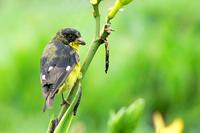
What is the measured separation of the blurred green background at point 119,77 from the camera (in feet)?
16.1

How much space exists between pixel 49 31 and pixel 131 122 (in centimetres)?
478

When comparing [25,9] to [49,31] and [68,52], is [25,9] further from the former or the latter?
[68,52]

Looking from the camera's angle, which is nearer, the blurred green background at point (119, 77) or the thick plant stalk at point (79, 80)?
the thick plant stalk at point (79, 80)

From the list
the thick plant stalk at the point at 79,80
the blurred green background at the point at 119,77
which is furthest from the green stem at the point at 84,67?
the blurred green background at the point at 119,77

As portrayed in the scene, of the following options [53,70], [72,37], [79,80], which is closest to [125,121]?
[79,80]

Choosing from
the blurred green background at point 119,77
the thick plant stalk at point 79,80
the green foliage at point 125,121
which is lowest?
the blurred green background at point 119,77

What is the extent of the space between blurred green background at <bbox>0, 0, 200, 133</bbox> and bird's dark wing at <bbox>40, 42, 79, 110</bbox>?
2824mm

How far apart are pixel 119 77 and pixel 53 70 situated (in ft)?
12.5

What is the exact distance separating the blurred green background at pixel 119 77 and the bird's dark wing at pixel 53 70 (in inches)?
111

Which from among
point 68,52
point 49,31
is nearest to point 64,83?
point 68,52

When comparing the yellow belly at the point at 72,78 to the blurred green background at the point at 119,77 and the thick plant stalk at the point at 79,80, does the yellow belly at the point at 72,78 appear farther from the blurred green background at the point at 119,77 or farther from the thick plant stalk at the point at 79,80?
the blurred green background at the point at 119,77

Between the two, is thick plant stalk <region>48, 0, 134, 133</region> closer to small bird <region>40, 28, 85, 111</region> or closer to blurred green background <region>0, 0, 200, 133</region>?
small bird <region>40, 28, 85, 111</region>

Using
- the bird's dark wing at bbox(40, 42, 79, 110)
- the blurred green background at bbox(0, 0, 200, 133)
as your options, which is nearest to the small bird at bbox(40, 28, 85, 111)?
the bird's dark wing at bbox(40, 42, 79, 110)

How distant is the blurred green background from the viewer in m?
4.92
